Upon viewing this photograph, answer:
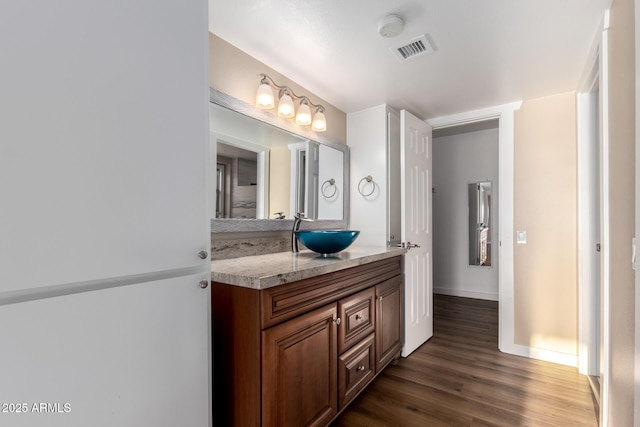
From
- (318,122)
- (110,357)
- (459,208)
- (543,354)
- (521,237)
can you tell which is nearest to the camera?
(110,357)

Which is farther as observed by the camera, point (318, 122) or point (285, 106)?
point (318, 122)

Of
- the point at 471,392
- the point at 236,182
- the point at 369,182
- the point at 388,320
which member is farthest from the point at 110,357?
the point at 369,182

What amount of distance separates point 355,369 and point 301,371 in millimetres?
561

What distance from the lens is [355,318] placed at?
1801 mm

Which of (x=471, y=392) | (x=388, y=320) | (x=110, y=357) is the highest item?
(x=110, y=357)

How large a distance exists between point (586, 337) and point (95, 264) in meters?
3.09

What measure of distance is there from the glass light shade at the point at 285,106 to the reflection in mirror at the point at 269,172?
11 centimetres

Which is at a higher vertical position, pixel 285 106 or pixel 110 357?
pixel 285 106

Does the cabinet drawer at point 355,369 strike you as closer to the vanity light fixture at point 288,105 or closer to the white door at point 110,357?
the white door at point 110,357

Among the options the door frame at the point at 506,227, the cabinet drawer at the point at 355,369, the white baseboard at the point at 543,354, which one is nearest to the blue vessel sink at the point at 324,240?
the cabinet drawer at the point at 355,369

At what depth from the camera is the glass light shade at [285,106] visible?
2.05 metres

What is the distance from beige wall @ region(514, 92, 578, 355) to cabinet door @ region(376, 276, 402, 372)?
112 centimetres

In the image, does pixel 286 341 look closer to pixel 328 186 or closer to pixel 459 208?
pixel 328 186

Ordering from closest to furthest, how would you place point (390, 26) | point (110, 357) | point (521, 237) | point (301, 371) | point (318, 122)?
1. point (110, 357)
2. point (301, 371)
3. point (390, 26)
4. point (318, 122)
5. point (521, 237)
